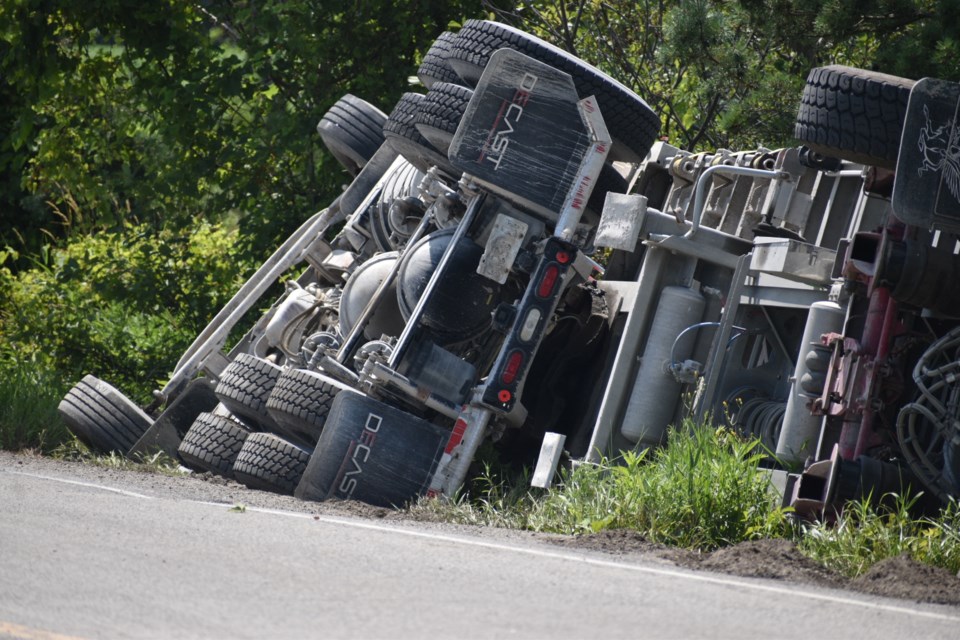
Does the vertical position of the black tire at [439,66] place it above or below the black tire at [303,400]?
above

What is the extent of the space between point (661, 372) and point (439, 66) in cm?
309

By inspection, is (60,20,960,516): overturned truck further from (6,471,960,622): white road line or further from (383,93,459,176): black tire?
(6,471,960,622): white road line

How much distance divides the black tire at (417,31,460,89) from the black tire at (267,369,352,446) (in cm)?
250

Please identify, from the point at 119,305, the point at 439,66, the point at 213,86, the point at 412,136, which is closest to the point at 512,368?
the point at 412,136

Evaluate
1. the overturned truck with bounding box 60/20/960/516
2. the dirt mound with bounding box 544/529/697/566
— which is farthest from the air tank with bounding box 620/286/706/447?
the dirt mound with bounding box 544/529/697/566

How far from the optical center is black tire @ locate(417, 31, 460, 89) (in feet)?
31.2

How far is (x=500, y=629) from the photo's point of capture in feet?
12.8

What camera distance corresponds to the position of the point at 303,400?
808 centimetres

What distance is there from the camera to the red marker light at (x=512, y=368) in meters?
7.84

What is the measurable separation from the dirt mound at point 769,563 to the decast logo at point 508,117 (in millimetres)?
3157

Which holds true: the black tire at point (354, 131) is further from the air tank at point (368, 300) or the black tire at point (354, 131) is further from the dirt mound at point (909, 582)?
the dirt mound at point (909, 582)

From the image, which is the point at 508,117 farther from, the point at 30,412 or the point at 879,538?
the point at 30,412

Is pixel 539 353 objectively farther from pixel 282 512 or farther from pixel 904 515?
pixel 904 515

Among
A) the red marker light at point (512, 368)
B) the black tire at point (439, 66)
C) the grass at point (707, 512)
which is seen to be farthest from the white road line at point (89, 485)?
the black tire at point (439, 66)
